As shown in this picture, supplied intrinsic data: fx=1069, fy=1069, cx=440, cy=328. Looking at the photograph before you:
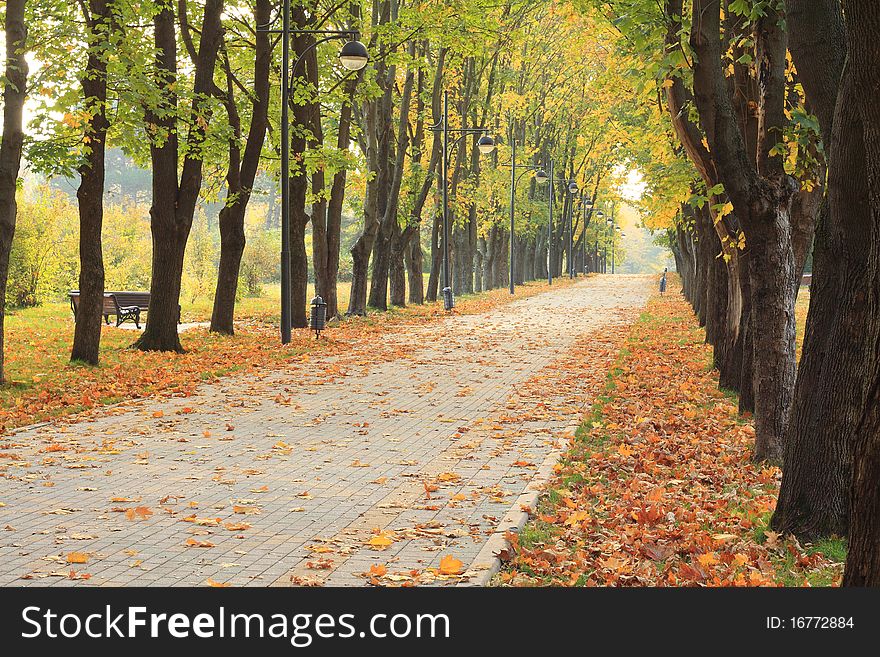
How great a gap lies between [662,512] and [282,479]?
3.40 m

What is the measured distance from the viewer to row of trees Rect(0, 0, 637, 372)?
16.7 metres

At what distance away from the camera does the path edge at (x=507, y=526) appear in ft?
20.2

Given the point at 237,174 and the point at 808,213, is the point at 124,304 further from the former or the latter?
the point at 808,213

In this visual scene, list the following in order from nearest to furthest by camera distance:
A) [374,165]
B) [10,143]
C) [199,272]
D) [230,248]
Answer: [10,143] < [230,248] < [374,165] < [199,272]

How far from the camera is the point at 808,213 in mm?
10922

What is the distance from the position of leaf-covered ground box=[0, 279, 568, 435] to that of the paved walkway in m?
0.64

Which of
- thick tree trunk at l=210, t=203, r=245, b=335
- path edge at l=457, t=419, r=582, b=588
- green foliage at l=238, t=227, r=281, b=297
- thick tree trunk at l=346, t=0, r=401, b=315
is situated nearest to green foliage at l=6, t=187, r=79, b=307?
green foliage at l=238, t=227, r=281, b=297

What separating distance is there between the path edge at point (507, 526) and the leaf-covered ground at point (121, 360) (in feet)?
19.8

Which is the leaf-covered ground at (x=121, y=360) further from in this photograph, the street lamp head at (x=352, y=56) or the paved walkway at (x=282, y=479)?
the street lamp head at (x=352, y=56)

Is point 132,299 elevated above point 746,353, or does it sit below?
below

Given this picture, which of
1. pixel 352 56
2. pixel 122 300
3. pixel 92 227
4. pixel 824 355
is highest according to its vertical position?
pixel 352 56

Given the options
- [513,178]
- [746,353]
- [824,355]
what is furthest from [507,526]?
[513,178]

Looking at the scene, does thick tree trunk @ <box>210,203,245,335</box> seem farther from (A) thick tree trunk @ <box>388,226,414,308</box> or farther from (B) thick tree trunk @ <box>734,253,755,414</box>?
(B) thick tree trunk @ <box>734,253,755,414</box>
